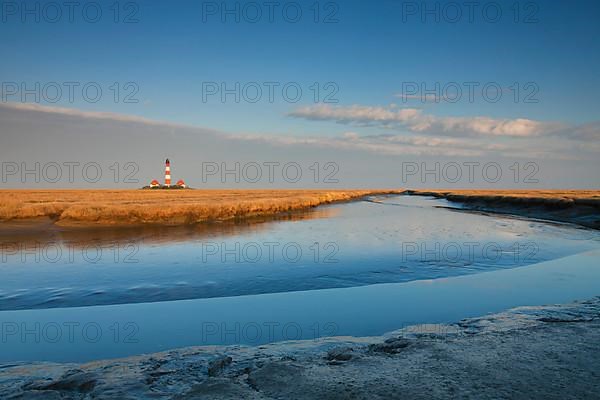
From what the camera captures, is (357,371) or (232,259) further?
(232,259)

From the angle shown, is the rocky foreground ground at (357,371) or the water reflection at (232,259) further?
the water reflection at (232,259)

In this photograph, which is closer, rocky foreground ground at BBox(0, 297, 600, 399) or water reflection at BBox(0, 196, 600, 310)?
rocky foreground ground at BBox(0, 297, 600, 399)

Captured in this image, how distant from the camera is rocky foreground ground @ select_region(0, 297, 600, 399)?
5035mm

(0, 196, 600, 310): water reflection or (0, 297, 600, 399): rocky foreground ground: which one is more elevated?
(0, 297, 600, 399): rocky foreground ground

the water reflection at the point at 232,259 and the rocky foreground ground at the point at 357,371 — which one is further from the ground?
the rocky foreground ground at the point at 357,371

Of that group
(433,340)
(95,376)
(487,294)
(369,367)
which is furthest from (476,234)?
(95,376)

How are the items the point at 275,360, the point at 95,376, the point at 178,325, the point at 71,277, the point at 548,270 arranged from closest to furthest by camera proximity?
1. the point at 95,376
2. the point at 275,360
3. the point at 178,325
4. the point at 71,277
5. the point at 548,270

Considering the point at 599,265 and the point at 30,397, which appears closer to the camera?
the point at 30,397

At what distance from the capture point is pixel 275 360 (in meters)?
6.23

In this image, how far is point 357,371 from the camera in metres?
5.70

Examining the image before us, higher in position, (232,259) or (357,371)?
(357,371)

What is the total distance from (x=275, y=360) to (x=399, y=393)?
204cm

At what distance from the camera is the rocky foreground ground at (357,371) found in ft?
16.5

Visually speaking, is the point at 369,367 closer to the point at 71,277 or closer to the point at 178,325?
the point at 178,325
